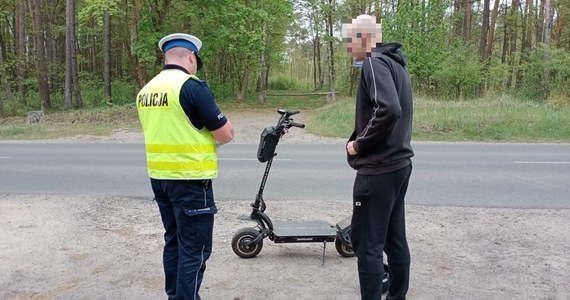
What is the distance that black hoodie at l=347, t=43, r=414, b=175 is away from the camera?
2839 mm

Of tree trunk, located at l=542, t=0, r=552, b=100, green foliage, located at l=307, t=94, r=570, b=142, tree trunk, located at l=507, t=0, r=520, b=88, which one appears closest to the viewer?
green foliage, located at l=307, t=94, r=570, b=142

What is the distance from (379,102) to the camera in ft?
9.25

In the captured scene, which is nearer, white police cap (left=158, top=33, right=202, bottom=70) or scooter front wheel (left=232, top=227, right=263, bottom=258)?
white police cap (left=158, top=33, right=202, bottom=70)

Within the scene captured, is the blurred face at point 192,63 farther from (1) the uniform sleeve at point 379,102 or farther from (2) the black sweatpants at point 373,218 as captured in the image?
(2) the black sweatpants at point 373,218

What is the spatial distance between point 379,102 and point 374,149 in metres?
0.34

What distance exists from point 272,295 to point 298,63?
238 feet

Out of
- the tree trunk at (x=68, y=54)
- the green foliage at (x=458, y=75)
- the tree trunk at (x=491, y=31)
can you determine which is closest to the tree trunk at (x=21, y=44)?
the tree trunk at (x=68, y=54)

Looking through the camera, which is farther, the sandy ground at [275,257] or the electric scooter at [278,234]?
the electric scooter at [278,234]

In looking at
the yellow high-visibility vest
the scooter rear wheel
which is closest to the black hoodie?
the yellow high-visibility vest

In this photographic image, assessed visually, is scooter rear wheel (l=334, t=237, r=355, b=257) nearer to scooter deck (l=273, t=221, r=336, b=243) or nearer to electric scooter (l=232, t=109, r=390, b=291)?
electric scooter (l=232, t=109, r=390, b=291)

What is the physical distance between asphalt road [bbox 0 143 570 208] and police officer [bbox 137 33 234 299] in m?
4.19

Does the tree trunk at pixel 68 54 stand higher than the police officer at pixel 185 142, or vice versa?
the tree trunk at pixel 68 54

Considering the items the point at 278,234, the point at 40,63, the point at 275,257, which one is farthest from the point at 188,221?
the point at 40,63

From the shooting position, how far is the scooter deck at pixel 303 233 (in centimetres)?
449
